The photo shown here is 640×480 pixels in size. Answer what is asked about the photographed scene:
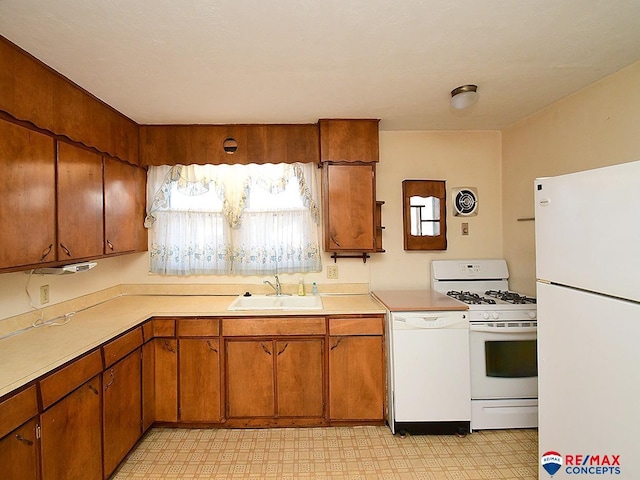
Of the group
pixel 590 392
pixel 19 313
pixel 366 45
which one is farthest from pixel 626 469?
pixel 19 313

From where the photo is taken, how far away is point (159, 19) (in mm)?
1433

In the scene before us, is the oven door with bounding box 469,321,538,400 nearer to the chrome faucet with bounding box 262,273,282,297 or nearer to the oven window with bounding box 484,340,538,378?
the oven window with bounding box 484,340,538,378

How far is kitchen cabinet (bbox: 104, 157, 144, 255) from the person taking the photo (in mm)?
2381

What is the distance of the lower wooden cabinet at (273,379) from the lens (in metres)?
2.42

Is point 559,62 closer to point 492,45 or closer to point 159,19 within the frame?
point 492,45

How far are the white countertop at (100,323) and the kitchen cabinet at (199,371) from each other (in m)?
0.13

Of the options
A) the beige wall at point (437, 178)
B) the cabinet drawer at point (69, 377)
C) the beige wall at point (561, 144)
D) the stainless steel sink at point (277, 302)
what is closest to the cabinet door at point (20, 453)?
the cabinet drawer at point (69, 377)

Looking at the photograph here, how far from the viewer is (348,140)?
2678 millimetres

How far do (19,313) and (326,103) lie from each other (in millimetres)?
2323

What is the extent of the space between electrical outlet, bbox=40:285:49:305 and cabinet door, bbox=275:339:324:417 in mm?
1527

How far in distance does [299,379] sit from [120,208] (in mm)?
1860

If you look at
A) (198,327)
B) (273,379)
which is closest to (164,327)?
(198,327)

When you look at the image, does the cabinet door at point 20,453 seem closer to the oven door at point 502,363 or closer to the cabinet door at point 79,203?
the cabinet door at point 79,203

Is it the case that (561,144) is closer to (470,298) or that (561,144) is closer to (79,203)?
(470,298)
